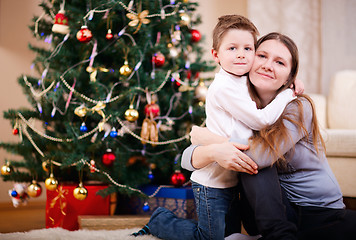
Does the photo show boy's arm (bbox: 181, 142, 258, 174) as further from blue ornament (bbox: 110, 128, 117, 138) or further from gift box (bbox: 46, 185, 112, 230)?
gift box (bbox: 46, 185, 112, 230)

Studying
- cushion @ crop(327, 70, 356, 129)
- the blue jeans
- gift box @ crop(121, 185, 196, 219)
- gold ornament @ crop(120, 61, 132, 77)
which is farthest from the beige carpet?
cushion @ crop(327, 70, 356, 129)

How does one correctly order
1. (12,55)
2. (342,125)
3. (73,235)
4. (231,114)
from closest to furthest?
(231,114)
(73,235)
(342,125)
(12,55)

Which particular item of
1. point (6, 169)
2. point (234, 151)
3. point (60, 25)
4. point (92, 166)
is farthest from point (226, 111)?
point (6, 169)

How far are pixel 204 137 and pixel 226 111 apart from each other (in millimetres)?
130

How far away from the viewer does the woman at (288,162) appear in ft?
3.82

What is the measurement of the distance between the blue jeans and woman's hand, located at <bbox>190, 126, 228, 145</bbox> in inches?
6.2

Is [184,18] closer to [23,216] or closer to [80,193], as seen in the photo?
[80,193]

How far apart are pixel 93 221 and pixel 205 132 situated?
74cm

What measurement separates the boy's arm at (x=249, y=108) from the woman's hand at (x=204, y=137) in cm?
11

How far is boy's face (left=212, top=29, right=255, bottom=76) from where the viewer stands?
127 cm

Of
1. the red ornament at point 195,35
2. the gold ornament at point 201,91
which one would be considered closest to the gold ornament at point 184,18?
the red ornament at point 195,35

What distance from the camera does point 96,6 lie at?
181 cm

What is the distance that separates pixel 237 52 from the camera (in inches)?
50.2

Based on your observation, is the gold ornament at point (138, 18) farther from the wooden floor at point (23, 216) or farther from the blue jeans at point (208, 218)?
the wooden floor at point (23, 216)
